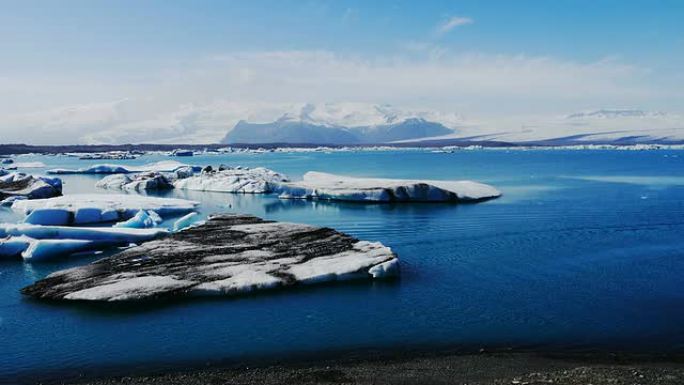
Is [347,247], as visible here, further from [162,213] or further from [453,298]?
[162,213]

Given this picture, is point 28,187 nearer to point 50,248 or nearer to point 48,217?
point 48,217

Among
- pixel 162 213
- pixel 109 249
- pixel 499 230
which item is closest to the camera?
pixel 109 249

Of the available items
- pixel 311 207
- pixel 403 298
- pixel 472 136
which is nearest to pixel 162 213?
pixel 311 207

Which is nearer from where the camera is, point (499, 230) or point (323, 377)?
point (323, 377)

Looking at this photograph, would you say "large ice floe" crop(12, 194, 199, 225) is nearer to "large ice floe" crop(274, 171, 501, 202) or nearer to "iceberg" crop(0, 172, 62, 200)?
"iceberg" crop(0, 172, 62, 200)

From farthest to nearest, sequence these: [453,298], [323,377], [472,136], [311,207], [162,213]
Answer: [472,136] → [311,207] → [162,213] → [453,298] → [323,377]

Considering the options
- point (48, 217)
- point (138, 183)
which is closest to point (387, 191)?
point (48, 217)

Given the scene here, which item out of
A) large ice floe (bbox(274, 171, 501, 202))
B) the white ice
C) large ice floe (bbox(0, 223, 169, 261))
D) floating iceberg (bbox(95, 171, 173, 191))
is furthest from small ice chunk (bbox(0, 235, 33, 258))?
floating iceberg (bbox(95, 171, 173, 191))
